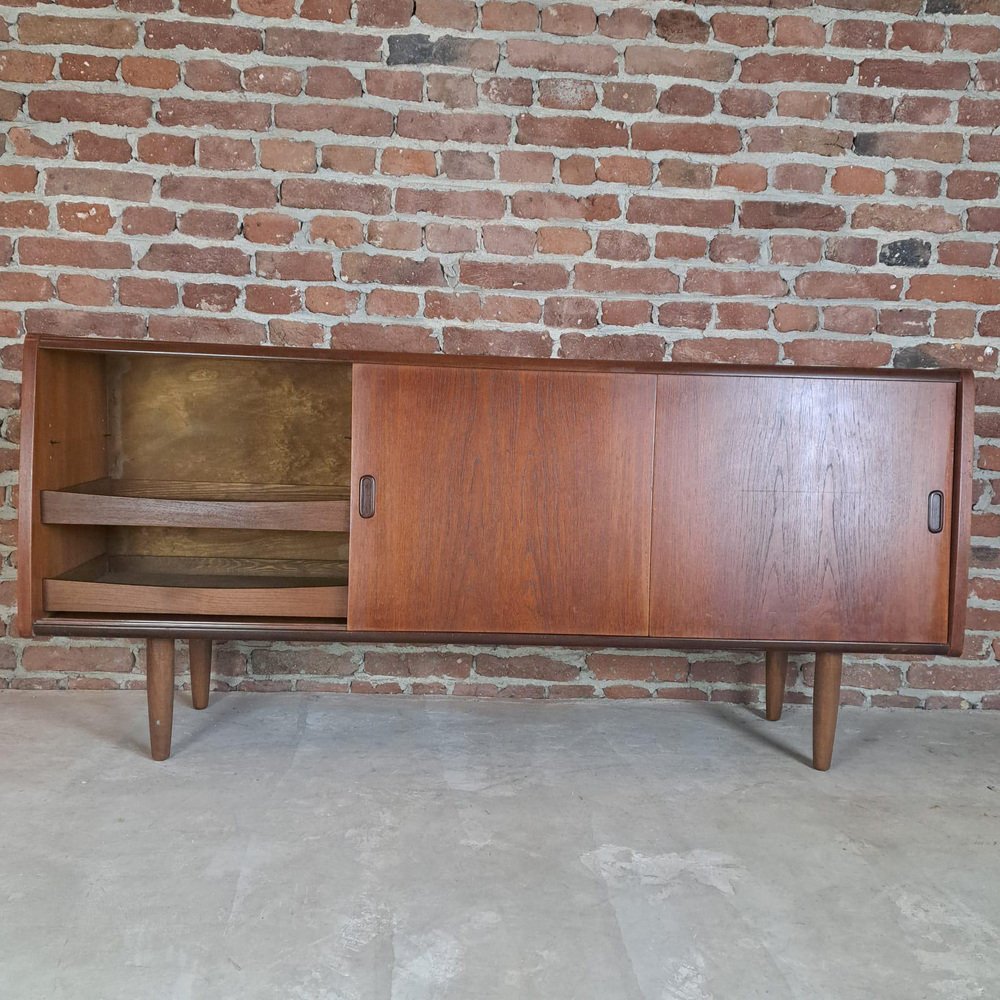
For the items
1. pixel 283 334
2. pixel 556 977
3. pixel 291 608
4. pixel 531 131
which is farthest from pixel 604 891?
pixel 531 131

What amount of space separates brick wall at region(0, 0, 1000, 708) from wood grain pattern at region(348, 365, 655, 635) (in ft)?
1.85

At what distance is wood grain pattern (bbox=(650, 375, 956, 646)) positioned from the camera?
1998mm

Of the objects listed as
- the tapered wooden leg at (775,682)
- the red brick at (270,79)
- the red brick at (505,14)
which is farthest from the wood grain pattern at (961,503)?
the red brick at (270,79)

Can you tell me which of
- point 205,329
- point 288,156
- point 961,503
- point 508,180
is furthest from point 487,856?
point 288,156

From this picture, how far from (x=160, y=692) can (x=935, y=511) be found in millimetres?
1668

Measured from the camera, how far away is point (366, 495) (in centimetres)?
200

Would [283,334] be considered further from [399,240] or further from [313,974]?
[313,974]

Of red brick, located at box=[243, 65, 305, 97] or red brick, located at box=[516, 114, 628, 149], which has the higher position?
red brick, located at box=[243, 65, 305, 97]

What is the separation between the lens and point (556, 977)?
135 centimetres

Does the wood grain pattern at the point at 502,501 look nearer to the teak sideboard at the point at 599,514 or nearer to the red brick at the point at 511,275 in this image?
the teak sideboard at the point at 599,514

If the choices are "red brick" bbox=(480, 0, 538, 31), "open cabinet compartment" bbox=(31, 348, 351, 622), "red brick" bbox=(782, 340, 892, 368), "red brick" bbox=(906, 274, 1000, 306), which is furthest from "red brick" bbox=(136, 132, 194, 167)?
"red brick" bbox=(906, 274, 1000, 306)

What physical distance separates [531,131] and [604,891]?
5.89 feet

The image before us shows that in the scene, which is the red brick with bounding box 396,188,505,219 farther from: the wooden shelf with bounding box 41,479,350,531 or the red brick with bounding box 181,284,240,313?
the wooden shelf with bounding box 41,479,350,531

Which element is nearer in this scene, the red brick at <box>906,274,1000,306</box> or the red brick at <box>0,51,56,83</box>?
the red brick at <box>0,51,56,83</box>
